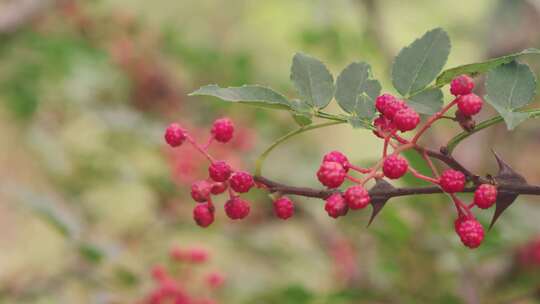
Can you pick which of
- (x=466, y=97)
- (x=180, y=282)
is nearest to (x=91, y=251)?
(x=180, y=282)

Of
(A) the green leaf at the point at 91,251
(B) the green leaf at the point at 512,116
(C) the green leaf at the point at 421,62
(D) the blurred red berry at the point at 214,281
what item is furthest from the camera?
(D) the blurred red berry at the point at 214,281

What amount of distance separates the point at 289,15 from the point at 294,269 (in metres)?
1.49

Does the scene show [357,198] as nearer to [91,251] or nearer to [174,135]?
[174,135]

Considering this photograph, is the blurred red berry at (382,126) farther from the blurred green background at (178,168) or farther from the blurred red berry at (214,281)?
the blurred red berry at (214,281)

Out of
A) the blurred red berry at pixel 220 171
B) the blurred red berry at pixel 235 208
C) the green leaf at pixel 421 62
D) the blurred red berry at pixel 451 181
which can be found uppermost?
the green leaf at pixel 421 62

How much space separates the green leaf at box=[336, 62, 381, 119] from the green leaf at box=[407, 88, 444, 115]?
32 mm

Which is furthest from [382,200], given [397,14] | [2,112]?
[397,14]

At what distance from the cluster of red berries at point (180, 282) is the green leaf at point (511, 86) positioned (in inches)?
27.4

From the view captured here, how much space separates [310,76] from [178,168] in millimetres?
1235

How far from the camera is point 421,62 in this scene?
67 cm

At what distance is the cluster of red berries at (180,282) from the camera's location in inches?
46.1

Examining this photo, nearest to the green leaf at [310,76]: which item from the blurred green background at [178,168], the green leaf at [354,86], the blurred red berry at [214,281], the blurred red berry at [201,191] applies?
the green leaf at [354,86]

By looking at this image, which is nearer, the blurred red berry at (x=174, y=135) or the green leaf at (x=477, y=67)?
the green leaf at (x=477, y=67)

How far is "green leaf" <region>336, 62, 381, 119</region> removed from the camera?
66cm
